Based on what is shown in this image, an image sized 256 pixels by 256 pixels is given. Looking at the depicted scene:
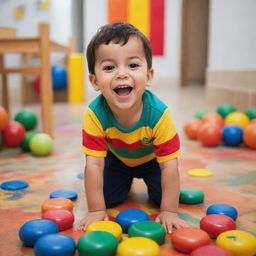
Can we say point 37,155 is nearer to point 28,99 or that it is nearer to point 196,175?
point 196,175

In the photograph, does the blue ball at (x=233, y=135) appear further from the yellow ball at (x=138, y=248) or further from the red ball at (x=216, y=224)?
the yellow ball at (x=138, y=248)

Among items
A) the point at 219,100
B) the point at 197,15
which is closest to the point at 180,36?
the point at 197,15

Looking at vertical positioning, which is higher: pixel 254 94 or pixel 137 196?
pixel 254 94

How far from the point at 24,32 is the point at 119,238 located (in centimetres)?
365

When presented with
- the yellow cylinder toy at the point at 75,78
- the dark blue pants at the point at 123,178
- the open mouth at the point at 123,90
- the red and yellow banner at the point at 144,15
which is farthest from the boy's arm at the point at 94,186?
the red and yellow banner at the point at 144,15

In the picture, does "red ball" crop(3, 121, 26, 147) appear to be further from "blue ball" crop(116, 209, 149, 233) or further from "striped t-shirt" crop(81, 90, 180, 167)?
"blue ball" crop(116, 209, 149, 233)

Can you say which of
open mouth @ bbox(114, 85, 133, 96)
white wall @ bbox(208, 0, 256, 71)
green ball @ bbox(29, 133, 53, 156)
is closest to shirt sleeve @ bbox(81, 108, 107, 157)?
open mouth @ bbox(114, 85, 133, 96)

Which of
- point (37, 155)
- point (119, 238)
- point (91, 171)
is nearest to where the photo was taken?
point (119, 238)

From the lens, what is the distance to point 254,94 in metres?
2.91

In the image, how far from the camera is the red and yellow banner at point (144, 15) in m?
5.20

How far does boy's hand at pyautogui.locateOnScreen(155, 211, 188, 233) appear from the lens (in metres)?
1.00

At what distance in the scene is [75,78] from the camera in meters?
4.09

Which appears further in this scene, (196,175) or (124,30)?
(196,175)

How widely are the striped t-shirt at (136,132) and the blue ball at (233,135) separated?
0.97 metres
